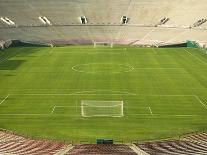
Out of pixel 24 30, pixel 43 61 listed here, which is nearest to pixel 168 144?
pixel 43 61

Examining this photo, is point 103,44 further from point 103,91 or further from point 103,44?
point 103,91

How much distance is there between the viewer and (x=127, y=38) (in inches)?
4112

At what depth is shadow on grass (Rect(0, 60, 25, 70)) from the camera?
73425 mm

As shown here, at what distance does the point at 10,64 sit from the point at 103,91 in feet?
77.9

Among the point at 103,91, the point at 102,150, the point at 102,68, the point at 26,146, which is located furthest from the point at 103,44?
the point at 102,150

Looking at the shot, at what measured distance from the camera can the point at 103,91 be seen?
5872 cm

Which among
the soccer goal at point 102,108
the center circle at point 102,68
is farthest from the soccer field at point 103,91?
the soccer goal at point 102,108

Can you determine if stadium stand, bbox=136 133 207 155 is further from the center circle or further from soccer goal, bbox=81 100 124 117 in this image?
the center circle

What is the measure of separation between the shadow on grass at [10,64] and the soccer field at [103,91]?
0.54 ft

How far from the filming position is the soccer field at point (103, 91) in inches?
1777

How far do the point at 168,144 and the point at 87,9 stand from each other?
84788 millimetres

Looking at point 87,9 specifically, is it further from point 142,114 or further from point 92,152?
point 92,152

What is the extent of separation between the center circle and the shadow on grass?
9470 millimetres

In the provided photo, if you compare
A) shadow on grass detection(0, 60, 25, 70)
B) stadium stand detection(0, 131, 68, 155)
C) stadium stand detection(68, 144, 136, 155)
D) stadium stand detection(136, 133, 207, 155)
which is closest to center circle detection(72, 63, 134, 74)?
shadow on grass detection(0, 60, 25, 70)
